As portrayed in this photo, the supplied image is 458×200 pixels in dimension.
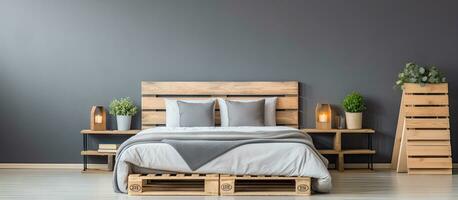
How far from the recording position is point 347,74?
814 cm

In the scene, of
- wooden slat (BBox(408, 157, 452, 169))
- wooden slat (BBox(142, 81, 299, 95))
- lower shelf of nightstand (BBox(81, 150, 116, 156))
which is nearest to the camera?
wooden slat (BBox(408, 157, 452, 169))

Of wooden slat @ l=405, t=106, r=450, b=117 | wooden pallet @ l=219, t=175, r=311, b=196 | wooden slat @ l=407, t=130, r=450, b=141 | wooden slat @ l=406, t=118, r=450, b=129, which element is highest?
wooden slat @ l=405, t=106, r=450, b=117

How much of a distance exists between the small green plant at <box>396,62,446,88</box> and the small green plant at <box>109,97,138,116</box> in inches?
128

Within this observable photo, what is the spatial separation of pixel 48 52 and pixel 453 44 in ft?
16.7

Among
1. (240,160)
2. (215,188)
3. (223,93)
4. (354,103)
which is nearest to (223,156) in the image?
(240,160)

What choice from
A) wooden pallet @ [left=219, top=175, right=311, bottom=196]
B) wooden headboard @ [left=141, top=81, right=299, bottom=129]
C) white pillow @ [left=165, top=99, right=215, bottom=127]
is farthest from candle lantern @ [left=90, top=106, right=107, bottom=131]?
wooden pallet @ [left=219, top=175, right=311, bottom=196]

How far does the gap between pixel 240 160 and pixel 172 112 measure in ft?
6.58

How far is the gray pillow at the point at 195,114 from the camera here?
7629mm

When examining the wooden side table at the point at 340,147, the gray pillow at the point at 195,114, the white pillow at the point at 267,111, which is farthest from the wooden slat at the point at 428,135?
the gray pillow at the point at 195,114

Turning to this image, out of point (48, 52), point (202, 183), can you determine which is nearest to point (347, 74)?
point (202, 183)

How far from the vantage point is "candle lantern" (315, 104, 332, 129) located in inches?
314

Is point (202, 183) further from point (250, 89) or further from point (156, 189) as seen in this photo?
point (250, 89)

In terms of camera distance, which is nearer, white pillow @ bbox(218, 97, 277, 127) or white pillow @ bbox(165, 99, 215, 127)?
white pillow @ bbox(165, 99, 215, 127)

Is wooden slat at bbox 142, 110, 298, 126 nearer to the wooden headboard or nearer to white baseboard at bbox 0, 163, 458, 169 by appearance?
the wooden headboard
